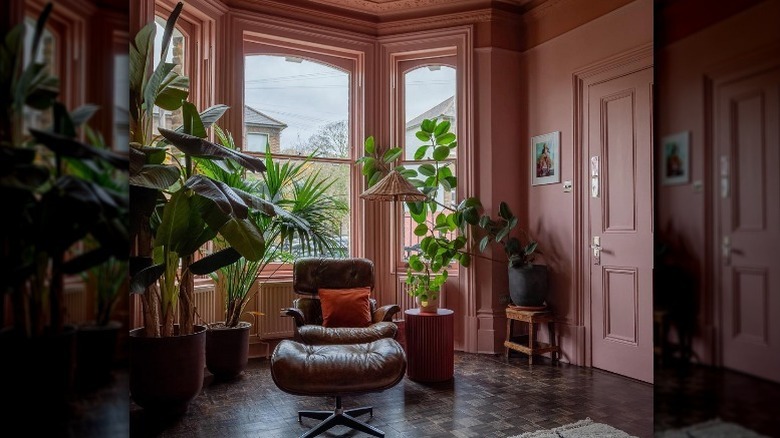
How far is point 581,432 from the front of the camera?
2.80 meters

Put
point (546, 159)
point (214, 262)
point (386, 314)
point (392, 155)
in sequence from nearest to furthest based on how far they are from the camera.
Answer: point (214, 262) → point (386, 314) → point (546, 159) → point (392, 155)

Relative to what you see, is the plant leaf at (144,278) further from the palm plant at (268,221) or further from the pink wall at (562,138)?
the pink wall at (562,138)

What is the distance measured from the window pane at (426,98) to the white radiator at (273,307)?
6.17 ft

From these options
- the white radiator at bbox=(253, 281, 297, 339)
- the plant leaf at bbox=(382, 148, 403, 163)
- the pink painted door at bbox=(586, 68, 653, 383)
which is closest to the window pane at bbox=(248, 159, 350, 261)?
the white radiator at bbox=(253, 281, 297, 339)

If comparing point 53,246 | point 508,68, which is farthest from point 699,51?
point 508,68

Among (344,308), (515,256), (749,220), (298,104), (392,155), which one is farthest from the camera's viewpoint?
(298,104)

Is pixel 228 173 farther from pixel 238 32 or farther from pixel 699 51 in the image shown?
pixel 699 51

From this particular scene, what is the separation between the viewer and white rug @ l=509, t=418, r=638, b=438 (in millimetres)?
2739

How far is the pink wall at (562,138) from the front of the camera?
13.7 ft

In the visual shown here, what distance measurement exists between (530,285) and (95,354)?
13.5 ft

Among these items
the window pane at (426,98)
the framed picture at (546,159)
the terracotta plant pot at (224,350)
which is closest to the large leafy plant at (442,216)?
the window pane at (426,98)

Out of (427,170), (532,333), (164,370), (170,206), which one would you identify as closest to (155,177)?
(170,206)

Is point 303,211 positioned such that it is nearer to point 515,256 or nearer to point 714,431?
point 515,256

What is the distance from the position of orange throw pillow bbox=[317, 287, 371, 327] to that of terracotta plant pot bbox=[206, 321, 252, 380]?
66 centimetres
